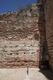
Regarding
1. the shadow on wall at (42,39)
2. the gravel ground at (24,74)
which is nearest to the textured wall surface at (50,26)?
the shadow on wall at (42,39)

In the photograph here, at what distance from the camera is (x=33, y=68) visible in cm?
948

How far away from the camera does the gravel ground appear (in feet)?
28.0

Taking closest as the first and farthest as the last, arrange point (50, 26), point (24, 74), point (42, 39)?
point (50, 26) < point (24, 74) < point (42, 39)

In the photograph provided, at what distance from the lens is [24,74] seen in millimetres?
9008

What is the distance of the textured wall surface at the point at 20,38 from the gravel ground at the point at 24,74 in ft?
1.13

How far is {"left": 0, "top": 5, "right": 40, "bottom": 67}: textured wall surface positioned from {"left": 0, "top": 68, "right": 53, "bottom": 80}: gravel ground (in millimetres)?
344

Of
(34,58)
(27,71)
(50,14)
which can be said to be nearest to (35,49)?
(34,58)

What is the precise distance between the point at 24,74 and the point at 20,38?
164 cm

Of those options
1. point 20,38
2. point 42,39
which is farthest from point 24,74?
point 42,39

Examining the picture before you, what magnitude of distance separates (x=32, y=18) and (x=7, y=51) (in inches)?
68.9

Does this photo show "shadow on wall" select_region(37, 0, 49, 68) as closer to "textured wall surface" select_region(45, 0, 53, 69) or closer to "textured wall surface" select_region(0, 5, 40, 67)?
"textured wall surface" select_region(0, 5, 40, 67)

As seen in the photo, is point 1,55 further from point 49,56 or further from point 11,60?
point 49,56

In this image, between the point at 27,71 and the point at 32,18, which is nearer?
the point at 27,71

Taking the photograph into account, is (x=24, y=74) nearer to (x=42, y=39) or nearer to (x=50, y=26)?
(x=42, y=39)
